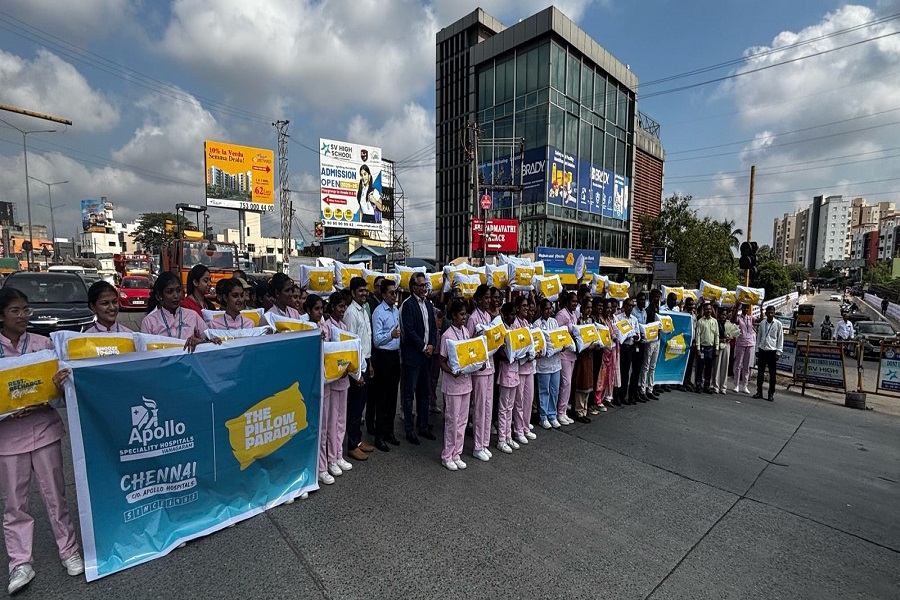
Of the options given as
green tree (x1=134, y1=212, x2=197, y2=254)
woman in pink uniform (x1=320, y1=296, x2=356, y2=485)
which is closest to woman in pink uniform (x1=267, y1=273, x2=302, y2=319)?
woman in pink uniform (x1=320, y1=296, x2=356, y2=485)

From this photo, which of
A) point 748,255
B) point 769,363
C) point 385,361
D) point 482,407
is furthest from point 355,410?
point 748,255

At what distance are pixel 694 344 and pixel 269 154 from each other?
36.2 meters

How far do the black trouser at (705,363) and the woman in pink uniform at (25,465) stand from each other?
9.23m

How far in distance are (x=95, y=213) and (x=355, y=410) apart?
108 meters

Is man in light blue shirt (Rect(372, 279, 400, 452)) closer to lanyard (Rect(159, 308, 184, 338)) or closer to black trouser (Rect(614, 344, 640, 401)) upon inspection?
lanyard (Rect(159, 308, 184, 338))

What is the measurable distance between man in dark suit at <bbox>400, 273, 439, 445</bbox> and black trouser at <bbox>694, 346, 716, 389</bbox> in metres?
5.99

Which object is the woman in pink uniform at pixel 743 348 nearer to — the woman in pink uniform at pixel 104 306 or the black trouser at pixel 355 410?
the black trouser at pixel 355 410

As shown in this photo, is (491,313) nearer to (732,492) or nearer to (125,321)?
(732,492)

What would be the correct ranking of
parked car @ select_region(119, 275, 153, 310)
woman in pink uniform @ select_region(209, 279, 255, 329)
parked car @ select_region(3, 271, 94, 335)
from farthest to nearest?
parked car @ select_region(119, 275, 153, 310) → parked car @ select_region(3, 271, 94, 335) → woman in pink uniform @ select_region(209, 279, 255, 329)

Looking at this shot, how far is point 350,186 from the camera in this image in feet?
111

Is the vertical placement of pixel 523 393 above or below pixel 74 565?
above

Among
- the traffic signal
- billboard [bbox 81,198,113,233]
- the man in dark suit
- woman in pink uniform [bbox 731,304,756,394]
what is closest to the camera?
the man in dark suit

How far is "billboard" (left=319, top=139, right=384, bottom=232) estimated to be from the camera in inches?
1291

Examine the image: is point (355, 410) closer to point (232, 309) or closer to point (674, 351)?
point (232, 309)
